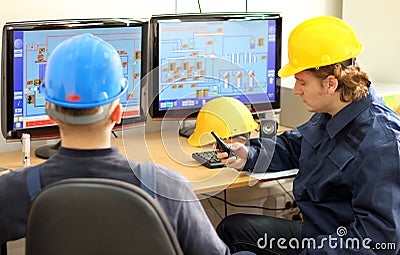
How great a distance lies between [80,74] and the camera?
63.7 inches

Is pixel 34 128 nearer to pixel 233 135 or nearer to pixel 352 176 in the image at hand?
pixel 233 135

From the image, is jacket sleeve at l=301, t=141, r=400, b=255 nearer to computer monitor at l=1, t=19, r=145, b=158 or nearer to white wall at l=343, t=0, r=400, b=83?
computer monitor at l=1, t=19, r=145, b=158

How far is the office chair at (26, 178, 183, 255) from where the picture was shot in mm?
1454

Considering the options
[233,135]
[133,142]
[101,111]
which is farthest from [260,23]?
[101,111]

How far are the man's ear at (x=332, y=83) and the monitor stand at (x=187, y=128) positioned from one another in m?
0.79

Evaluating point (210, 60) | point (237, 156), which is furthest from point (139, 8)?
point (237, 156)

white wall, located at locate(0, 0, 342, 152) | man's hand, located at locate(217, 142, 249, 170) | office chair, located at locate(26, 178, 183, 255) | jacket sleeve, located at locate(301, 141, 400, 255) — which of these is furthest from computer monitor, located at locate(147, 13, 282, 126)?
office chair, located at locate(26, 178, 183, 255)

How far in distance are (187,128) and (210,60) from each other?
31cm

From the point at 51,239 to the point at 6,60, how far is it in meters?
1.18

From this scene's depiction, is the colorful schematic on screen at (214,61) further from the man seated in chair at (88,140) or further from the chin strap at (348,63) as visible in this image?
the man seated in chair at (88,140)

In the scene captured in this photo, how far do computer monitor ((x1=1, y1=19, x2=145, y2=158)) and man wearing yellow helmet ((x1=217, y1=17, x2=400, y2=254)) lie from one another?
64cm

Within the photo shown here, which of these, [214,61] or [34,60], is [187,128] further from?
[34,60]

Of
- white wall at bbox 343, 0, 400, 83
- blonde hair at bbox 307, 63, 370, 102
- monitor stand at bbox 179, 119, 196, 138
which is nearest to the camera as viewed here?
blonde hair at bbox 307, 63, 370, 102

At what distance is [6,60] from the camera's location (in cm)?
252
